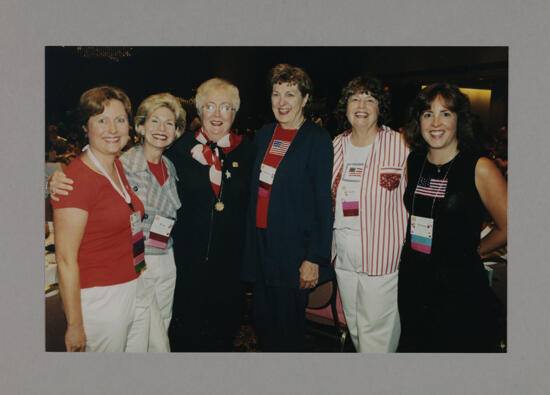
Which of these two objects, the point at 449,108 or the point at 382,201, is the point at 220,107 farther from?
the point at 449,108

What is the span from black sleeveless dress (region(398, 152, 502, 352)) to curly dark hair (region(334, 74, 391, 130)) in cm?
28

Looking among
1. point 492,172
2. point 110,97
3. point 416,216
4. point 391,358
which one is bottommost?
point 391,358

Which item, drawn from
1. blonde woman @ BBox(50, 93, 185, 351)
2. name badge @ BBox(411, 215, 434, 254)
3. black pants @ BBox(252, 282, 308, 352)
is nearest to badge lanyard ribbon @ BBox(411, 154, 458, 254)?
name badge @ BBox(411, 215, 434, 254)

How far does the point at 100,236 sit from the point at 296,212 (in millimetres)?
1016

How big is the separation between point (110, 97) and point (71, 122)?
0.82ft

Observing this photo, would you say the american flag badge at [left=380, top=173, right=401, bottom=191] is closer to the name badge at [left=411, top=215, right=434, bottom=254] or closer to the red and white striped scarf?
the name badge at [left=411, top=215, right=434, bottom=254]

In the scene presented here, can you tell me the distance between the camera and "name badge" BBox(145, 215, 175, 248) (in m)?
2.50

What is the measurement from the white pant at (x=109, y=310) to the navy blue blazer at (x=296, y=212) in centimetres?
64

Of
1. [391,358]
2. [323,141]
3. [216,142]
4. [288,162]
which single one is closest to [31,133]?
[216,142]

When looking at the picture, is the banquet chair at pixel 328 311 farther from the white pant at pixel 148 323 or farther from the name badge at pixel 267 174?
the white pant at pixel 148 323

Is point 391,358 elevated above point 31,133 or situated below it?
below

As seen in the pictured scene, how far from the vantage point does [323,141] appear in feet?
8.32

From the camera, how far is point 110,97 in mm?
2494

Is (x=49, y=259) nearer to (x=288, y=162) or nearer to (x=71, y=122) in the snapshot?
(x=71, y=122)
